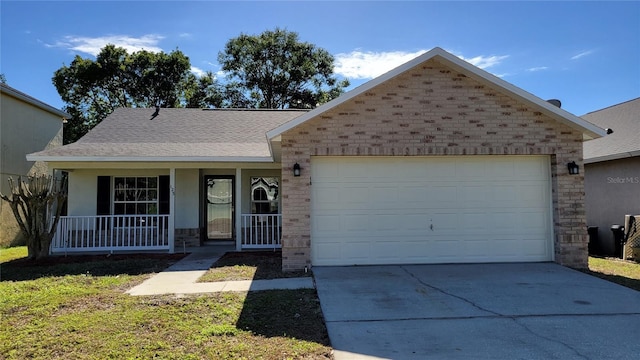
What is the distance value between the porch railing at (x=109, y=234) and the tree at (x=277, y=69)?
857 inches

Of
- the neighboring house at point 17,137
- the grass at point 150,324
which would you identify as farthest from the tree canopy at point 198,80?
the grass at point 150,324

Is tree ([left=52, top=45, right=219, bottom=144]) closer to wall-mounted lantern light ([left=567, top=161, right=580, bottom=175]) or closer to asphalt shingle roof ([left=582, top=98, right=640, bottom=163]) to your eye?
asphalt shingle roof ([left=582, top=98, right=640, bottom=163])

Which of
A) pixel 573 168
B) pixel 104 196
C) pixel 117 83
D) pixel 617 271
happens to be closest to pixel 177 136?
pixel 104 196

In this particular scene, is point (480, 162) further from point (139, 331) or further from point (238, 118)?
point (238, 118)

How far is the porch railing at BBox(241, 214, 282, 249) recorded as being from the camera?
36.7 ft

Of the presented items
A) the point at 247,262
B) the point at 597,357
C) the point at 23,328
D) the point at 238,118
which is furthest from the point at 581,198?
the point at 238,118

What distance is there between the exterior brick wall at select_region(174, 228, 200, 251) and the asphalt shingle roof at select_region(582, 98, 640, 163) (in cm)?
1234

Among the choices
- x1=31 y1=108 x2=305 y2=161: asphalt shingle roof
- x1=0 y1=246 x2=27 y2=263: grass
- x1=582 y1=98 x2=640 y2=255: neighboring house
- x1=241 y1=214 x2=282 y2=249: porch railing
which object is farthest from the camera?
x1=241 y1=214 x2=282 y2=249: porch railing

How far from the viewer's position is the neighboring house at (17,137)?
13594mm

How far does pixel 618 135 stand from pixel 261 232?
11605 millimetres

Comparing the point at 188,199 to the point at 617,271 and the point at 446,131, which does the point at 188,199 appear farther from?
the point at 617,271

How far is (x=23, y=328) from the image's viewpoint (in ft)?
16.1

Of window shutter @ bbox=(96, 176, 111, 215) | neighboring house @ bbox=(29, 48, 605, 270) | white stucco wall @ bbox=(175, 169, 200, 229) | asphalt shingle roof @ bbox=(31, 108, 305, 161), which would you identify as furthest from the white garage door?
window shutter @ bbox=(96, 176, 111, 215)

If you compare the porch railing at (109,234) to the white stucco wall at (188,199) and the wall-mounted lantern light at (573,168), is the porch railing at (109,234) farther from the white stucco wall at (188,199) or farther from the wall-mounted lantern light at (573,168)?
the wall-mounted lantern light at (573,168)
